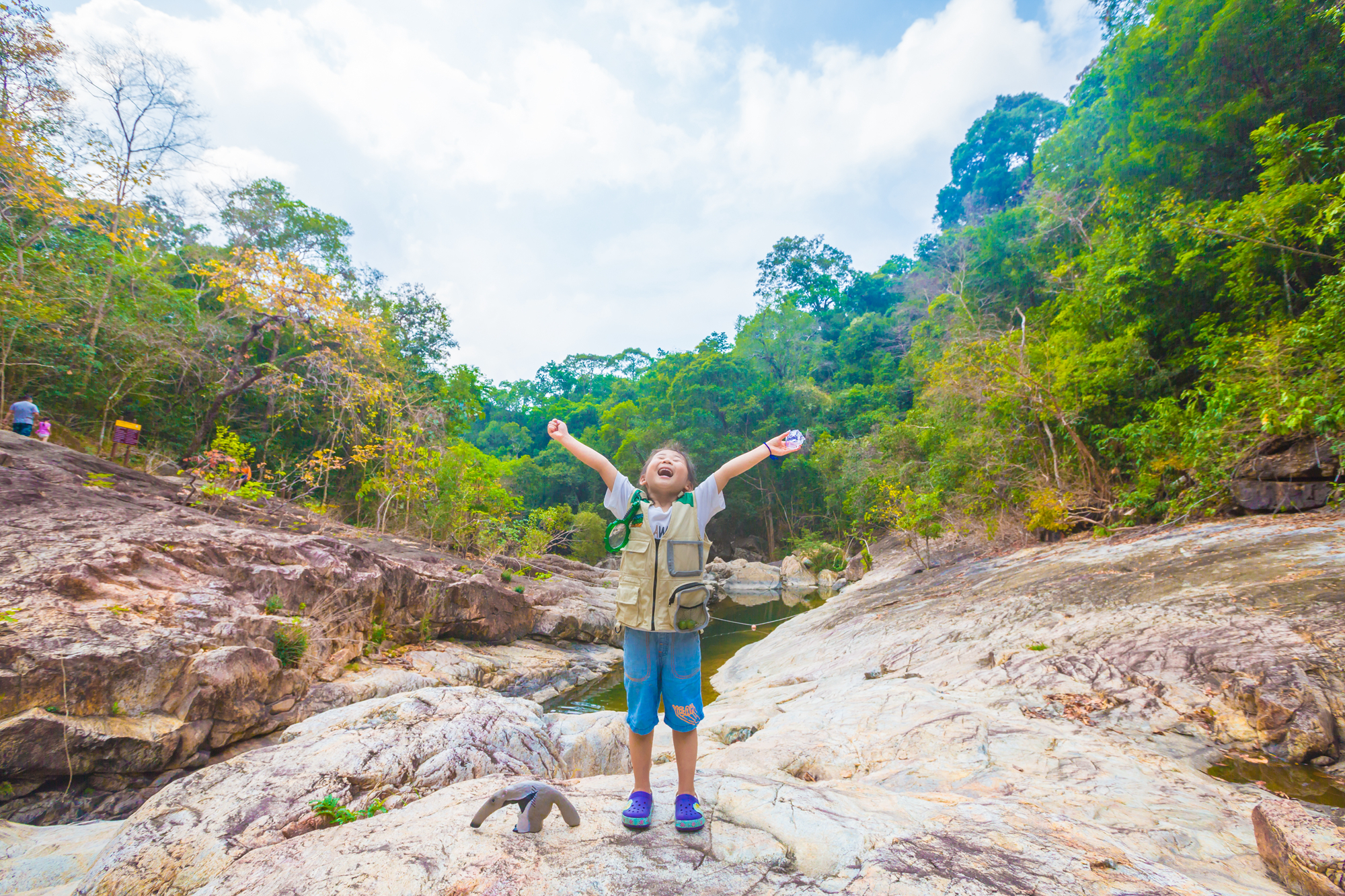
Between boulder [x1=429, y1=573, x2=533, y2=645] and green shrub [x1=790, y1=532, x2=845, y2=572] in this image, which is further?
green shrub [x1=790, y1=532, x2=845, y2=572]

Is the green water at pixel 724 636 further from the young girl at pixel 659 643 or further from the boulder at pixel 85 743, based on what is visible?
the boulder at pixel 85 743

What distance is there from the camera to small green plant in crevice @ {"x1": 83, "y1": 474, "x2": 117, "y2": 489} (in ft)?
19.1

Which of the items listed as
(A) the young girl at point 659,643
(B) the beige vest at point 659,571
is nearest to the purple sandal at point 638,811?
(A) the young girl at point 659,643

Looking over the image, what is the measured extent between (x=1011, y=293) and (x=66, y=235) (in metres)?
26.2

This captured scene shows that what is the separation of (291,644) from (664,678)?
16.6 ft

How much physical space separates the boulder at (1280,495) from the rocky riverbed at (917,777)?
748 millimetres

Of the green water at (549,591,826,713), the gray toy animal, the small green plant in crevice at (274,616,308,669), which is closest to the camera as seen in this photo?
the gray toy animal

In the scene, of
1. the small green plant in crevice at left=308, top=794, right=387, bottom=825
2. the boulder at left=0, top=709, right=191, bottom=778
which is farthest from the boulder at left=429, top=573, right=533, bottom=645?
the small green plant in crevice at left=308, top=794, right=387, bottom=825

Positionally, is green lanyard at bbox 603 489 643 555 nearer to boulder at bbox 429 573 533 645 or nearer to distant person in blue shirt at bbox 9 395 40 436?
boulder at bbox 429 573 533 645

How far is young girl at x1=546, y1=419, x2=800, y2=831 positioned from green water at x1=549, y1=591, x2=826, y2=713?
374 centimetres

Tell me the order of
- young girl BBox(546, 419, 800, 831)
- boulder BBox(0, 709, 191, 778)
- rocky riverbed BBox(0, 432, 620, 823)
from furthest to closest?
rocky riverbed BBox(0, 432, 620, 823)
boulder BBox(0, 709, 191, 778)
young girl BBox(546, 419, 800, 831)

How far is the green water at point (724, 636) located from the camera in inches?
305

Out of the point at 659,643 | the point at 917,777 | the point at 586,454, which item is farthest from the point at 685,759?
the point at 917,777

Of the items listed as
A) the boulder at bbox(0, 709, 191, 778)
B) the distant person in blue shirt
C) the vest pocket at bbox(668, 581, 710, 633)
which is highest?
the distant person in blue shirt
